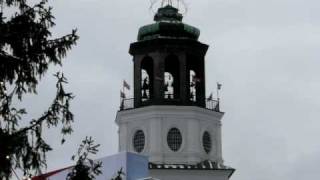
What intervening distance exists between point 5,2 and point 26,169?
3.55 metres

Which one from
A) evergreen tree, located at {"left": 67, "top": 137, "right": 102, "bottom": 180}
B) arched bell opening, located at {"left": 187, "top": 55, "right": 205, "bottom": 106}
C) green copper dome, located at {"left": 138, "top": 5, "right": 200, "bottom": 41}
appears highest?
green copper dome, located at {"left": 138, "top": 5, "right": 200, "bottom": 41}

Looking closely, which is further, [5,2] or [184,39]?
[184,39]

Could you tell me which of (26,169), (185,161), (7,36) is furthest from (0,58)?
(185,161)

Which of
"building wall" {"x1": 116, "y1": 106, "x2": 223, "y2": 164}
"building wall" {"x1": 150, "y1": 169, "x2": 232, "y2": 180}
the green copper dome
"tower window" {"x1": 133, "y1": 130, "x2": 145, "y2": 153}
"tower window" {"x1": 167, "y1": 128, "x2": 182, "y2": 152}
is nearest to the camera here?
"building wall" {"x1": 150, "y1": 169, "x2": 232, "y2": 180}

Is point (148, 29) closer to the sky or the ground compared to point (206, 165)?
closer to the sky

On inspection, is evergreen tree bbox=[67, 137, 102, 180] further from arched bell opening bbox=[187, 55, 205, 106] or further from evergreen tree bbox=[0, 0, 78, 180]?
arched bell opening bbox=[187, 55, 205, 106]

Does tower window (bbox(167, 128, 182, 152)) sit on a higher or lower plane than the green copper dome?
lower

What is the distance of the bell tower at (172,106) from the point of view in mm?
64125

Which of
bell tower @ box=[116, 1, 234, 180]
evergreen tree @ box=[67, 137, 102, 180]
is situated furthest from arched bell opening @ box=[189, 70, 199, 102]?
evergreen tree @ box=[67, 137, 102, 180]

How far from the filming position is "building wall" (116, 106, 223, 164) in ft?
210

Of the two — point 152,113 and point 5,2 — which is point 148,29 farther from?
point 5,2

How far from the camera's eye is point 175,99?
64.8 m

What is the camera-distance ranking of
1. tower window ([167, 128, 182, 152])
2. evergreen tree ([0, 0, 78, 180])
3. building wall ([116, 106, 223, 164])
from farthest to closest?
tower window ([167, 128, 182, 152]) < building wall ([116, 106, 223, 164]) < evergreen tree ([0, 0, 78, 180])

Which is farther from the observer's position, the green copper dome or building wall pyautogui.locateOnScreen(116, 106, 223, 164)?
the green copper dome
